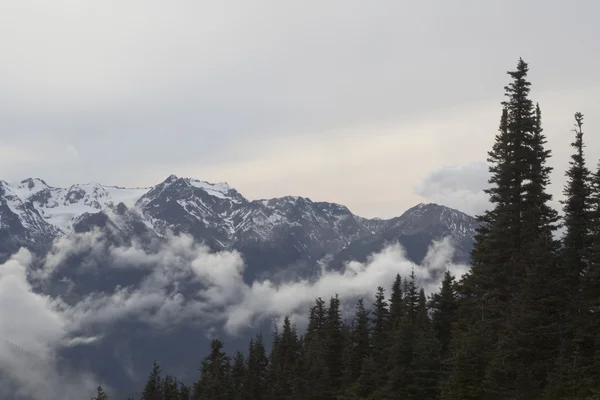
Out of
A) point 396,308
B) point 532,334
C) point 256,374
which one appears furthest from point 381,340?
point 532,334

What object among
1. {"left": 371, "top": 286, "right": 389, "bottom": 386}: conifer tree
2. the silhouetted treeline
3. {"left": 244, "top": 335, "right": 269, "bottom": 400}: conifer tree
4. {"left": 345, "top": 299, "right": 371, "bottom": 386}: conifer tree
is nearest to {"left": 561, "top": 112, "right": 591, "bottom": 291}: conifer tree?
the silhouetted treeline

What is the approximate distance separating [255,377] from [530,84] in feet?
194

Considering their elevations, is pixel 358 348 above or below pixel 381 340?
below

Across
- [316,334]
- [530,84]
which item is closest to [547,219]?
[530,84]

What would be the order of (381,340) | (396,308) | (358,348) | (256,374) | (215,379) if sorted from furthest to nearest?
(256,374), (215,379), (396,308), (358,348), (381,340)

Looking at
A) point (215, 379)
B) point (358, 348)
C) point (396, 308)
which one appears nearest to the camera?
point (358, 348)

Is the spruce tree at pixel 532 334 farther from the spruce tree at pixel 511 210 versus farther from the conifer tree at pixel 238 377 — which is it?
the conifer tree at pixel 238 377

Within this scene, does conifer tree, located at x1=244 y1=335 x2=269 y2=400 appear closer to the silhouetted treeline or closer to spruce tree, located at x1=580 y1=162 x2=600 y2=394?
the silhouetted treeline

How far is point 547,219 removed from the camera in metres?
44.5

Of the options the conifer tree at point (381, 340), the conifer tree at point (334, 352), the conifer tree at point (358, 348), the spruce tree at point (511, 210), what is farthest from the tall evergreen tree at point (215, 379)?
the spruce tree at point (511, 210)

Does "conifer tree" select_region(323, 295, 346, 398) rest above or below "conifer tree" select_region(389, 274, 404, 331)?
below

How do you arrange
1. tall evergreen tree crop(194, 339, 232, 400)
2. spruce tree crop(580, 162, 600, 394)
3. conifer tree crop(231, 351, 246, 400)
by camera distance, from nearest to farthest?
spruce tree crop(580, 162, 600, 394)
tall evergreen tree crop(194, 339, 232, 400)
conifer tree crop(231, 351, 246, 400)

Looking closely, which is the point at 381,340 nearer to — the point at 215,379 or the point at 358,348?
the point at 358,348

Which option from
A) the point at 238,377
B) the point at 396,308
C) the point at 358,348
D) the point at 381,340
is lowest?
the point at 238,377
